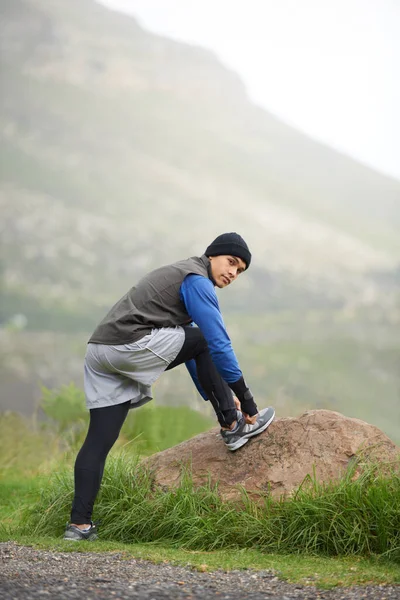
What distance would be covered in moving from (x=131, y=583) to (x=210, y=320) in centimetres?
137

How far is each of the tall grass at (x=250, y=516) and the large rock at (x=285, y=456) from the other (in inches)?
3.4

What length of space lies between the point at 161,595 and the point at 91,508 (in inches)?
50.2

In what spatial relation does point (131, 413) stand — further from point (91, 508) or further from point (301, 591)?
A: point (301, 591)

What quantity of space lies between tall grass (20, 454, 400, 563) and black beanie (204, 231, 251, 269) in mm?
1240

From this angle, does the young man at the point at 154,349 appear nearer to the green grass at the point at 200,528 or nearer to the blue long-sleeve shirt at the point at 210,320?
the blue long-sleeve shirt at the point at 210,320

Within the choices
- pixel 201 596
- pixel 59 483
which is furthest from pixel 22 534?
pixel 201 596

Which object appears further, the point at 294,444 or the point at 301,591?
the point at 294,444

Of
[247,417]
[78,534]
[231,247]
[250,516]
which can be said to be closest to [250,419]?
[247,417]

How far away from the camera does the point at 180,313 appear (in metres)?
4.26

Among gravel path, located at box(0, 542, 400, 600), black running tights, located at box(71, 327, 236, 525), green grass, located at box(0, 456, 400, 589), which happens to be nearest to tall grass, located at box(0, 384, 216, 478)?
green grass, located at box(0, 456, 400, 589)

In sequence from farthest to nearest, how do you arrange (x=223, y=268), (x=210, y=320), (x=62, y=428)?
(x=62, y=428) < (x=223, y=268) < (x=210, y=320)

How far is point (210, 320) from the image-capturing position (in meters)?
4.03

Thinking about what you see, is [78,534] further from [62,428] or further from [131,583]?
[62,428]

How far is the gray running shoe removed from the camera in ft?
14.6
